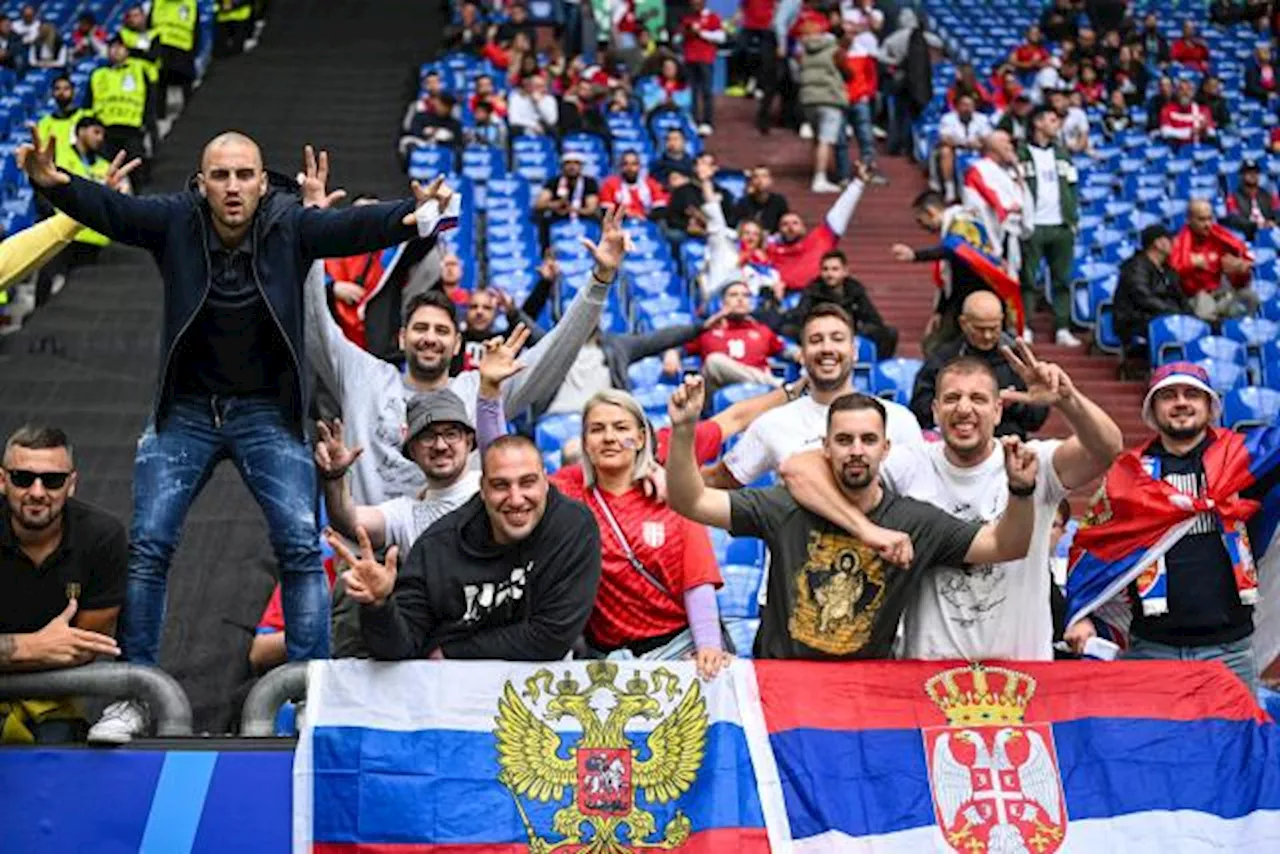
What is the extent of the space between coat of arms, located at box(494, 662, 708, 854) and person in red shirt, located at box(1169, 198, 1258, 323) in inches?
323

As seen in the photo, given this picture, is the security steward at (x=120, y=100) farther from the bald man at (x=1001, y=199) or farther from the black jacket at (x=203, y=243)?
the black jacket at (x=203, y=243)

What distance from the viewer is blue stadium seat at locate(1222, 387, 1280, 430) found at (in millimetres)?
10195

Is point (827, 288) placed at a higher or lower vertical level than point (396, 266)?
lower

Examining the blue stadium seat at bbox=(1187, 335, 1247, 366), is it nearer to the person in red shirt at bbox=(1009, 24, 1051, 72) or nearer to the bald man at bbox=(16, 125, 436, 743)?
the bald man at bbox=(16, 125, 436, 743)

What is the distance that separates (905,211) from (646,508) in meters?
11.4

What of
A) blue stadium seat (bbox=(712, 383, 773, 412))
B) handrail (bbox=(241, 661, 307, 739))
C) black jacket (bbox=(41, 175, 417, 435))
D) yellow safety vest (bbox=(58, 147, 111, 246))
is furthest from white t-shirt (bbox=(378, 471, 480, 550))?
yellow safety vest (bbox=(58, 147, 111, 246))

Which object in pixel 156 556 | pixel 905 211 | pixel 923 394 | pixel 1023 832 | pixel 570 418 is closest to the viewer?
pixel 1023 832

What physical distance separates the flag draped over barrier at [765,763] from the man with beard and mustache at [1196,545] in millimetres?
633

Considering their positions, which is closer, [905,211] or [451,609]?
[451,609]

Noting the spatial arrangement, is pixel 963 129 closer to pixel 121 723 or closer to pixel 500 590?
pixel 500 590

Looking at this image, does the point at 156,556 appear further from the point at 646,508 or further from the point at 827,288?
the point at 827,288

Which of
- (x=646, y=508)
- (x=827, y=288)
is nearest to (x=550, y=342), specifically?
(x=646, y=508)

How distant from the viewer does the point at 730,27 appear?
22.2 metres

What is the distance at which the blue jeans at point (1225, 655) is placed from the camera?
6.05 metres
